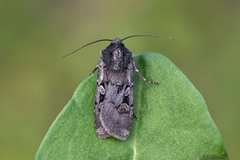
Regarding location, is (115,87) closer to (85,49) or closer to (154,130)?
(154,130)

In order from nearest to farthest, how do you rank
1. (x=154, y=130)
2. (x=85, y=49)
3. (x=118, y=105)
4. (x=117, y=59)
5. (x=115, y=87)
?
1. (x=154, y=130)
2. (x=118, y=105)
3. (x=115, y=87)
4. (x=117, y=59)
5. (x=85, y=49)

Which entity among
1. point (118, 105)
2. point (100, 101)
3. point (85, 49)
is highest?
point (85, 49)

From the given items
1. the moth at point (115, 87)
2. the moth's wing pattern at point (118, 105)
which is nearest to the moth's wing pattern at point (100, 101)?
the moth at point (115, 87)

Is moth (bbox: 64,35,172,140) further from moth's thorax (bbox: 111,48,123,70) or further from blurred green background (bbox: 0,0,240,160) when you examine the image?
blurred green background (bbox: 0,0,240,160)

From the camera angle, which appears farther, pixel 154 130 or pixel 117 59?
pixel 117 59

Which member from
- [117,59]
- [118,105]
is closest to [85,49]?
[117,59]

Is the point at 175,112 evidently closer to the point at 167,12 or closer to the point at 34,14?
the point at 167,12

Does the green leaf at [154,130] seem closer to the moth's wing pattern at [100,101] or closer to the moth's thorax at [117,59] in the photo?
the moth's wing pattern at [100,101]

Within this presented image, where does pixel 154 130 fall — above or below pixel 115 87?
below
